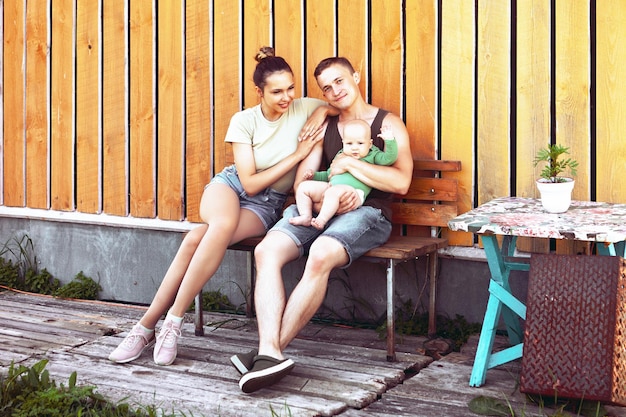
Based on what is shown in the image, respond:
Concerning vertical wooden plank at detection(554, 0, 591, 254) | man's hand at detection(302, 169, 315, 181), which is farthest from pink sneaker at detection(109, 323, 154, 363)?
vertical wooden plank at detection(554, 0, 591, 254)

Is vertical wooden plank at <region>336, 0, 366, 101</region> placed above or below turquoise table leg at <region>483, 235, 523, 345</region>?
above

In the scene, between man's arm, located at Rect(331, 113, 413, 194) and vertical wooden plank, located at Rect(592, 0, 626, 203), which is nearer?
vertical wooden plank, located at Rect(592, 0, 626, 203)

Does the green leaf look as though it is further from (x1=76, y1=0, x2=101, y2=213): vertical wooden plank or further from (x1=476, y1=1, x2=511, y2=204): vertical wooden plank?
(x1=76, y1=0, x2=101, y2=213): vertical wooden plank

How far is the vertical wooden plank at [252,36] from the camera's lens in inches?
223

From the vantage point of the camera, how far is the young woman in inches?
187

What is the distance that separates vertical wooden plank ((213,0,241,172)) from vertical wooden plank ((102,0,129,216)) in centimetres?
76

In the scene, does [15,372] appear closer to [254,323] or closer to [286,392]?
[286,392]

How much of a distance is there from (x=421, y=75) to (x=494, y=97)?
17.8 inches

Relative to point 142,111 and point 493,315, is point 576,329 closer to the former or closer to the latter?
point 493,315

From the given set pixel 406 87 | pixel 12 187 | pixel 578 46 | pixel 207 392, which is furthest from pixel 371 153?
pixel 12 187

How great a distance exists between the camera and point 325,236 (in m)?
4.57

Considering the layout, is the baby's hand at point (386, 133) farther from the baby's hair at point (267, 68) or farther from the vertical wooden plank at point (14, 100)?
the vertical wooden plank at point (14, 100)

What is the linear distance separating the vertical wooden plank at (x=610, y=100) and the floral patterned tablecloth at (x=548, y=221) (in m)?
0.20

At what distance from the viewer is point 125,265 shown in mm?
6344
